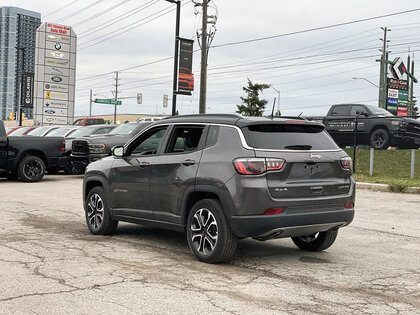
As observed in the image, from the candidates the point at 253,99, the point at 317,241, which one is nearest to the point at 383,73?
the point at 253,99

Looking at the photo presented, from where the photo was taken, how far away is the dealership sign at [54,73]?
138ft

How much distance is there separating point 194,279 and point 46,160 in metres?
13.0

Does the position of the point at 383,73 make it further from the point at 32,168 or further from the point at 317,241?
the point at 317,241

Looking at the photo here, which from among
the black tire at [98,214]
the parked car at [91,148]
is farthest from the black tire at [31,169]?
the black tire at [98,214]

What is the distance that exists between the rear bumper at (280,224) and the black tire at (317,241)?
2.63 feet

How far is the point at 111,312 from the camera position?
4.41 meters

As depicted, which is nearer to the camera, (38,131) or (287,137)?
(287,137)

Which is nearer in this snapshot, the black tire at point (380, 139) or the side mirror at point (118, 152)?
the side mirror at point (118, 152)

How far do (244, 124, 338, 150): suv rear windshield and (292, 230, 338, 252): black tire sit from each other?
122 centimetres

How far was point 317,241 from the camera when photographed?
714cm

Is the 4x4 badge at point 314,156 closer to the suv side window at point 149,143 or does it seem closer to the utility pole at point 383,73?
the suv side window at point 149,143

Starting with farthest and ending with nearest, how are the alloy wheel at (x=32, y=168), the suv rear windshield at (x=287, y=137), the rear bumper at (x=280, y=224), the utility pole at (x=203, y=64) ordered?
1. the utility pole at (x=203, y=64)
2. the alloy wheel at (x=32, y=168)
3. the suv rear windshield at (x=287, y=137)
4. the rear bumper at (x=280, y=224)

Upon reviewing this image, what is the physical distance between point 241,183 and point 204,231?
83 centimetres

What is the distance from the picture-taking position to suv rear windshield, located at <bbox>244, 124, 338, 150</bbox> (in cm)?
614
